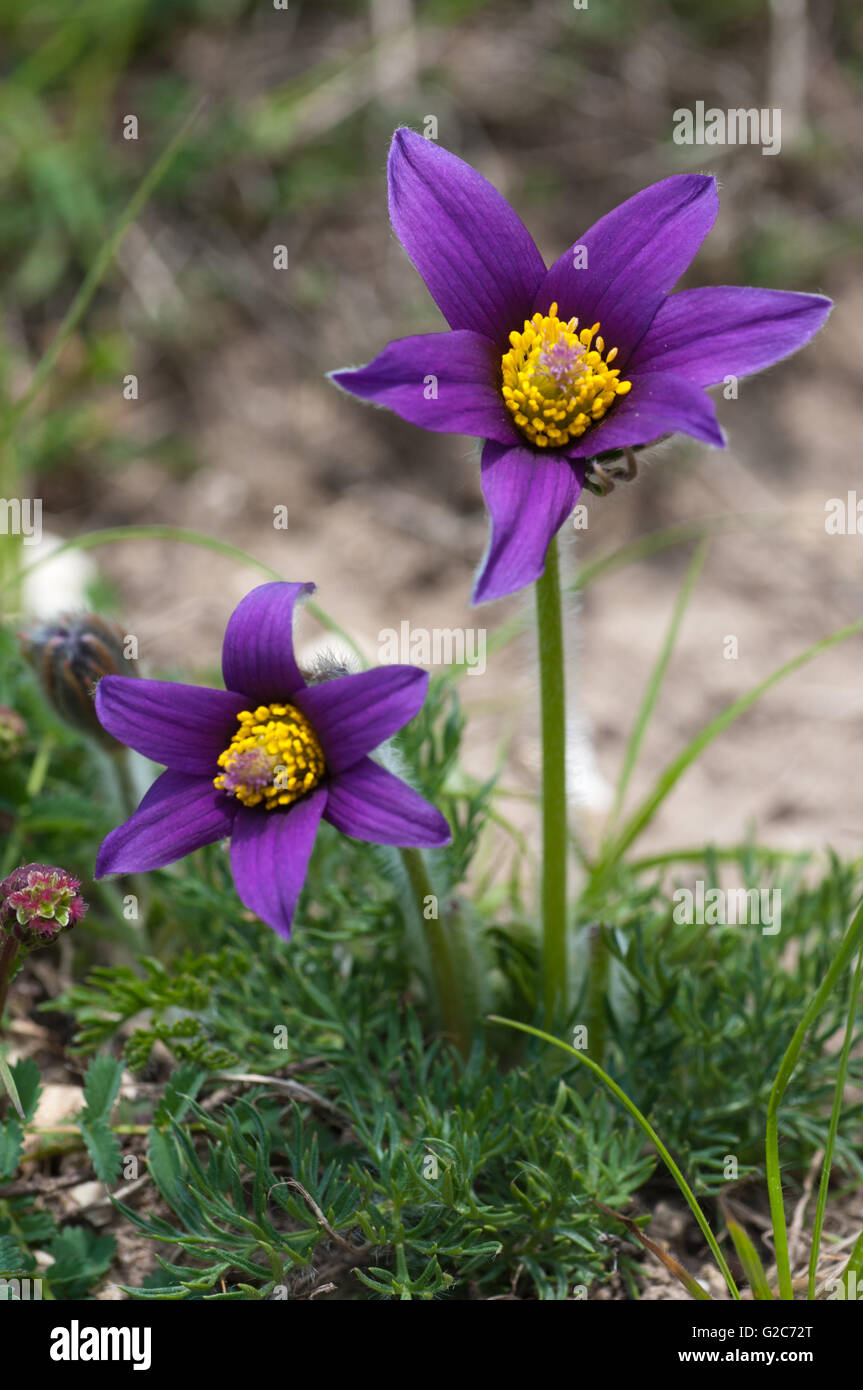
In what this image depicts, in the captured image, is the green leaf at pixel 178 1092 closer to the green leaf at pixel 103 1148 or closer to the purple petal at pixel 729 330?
the green leaf at pixel 103 1148

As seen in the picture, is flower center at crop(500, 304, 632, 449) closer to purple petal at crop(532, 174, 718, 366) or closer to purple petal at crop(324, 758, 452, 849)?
purple petal at crop(532, 174, 718, 366)

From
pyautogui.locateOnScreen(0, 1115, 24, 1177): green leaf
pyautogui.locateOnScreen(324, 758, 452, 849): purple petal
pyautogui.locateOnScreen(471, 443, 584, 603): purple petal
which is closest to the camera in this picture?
pyautogui.locateOnScreen(471, 443, 584, 603): purple petal

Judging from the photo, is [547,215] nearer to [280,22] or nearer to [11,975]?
[280,22]

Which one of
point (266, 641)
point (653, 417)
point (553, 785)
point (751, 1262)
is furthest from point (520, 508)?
point (751, 1262)

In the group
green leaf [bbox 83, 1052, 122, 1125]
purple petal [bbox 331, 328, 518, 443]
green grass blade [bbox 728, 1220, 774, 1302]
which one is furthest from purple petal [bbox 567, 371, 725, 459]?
green leaf [bbox 83, 1052, 122, 1125]

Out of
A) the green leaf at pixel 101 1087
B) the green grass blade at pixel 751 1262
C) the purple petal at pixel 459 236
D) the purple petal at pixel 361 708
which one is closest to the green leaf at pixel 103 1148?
the green leaf at pixel 101 1087

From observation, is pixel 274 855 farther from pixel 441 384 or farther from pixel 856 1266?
pixel 856 1266
